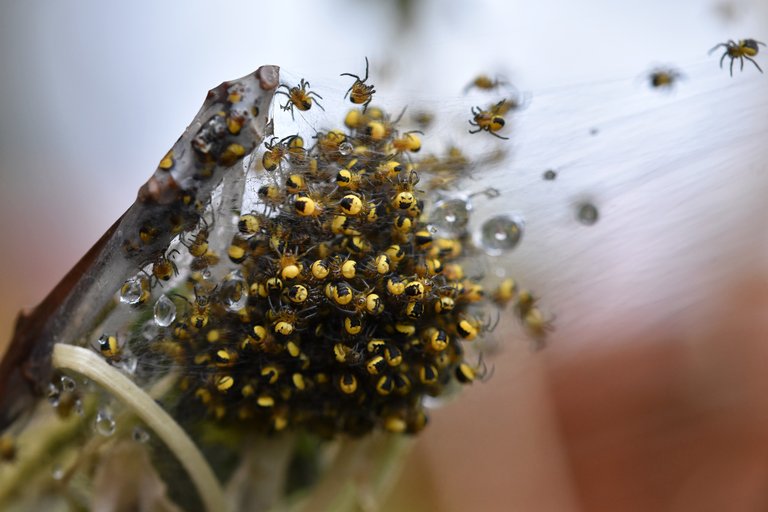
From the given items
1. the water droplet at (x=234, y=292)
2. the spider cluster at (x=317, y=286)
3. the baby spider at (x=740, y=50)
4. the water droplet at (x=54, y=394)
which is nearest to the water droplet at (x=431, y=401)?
the spider cluster at (x=317, y=286)

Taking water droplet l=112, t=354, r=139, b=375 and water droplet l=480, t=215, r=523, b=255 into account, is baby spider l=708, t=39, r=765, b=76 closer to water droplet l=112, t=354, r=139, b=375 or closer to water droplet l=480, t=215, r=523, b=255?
water droplet l=480, t=215, r=523, b=255

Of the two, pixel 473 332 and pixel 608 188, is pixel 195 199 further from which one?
pixel 608 188

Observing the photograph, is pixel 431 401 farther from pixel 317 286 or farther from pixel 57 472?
pixel 57 472

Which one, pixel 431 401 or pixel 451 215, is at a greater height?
pixel 451 215

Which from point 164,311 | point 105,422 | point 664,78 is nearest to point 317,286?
point 164,311

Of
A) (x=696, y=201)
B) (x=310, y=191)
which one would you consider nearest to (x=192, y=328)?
(x=310, y=191)

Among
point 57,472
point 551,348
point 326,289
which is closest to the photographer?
point 326,289

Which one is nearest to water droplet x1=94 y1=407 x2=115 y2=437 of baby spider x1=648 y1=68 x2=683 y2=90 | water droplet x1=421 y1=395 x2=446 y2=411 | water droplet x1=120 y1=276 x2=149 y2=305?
water droplet x1=120 y1=276 x2=149 y2=305
